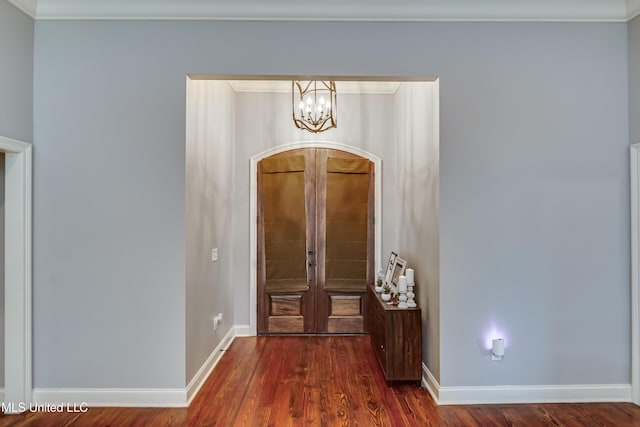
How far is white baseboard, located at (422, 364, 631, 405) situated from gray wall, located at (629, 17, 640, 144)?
6.29 ft

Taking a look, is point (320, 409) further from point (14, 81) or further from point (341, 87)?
point (341, 87)

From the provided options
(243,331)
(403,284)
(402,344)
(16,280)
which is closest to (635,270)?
(403,284)

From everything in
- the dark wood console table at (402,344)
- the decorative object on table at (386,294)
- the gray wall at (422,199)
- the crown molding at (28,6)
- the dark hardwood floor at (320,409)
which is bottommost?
the dark hardwood floor at (320,409)

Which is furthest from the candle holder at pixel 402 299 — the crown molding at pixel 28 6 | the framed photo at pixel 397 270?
the crown molding at pixel 28 6

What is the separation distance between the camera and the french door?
4734 mm

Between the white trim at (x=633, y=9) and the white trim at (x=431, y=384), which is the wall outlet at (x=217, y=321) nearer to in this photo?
the white trim at (x=431, y=384)

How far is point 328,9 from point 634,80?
2378 mm

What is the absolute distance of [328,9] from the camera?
2.92 metres

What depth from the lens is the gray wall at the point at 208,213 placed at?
311 cm

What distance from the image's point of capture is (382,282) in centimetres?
409

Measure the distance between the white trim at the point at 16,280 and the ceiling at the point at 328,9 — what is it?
43.7 inches

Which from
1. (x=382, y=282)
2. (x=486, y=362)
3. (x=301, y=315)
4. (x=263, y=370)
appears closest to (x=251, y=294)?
(x=301, y=315)

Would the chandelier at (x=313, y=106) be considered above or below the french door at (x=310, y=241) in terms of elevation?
above

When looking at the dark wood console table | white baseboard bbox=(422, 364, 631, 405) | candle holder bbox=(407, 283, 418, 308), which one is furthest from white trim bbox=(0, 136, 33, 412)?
white baseboard bbox=(422, 364, 631, 405)
